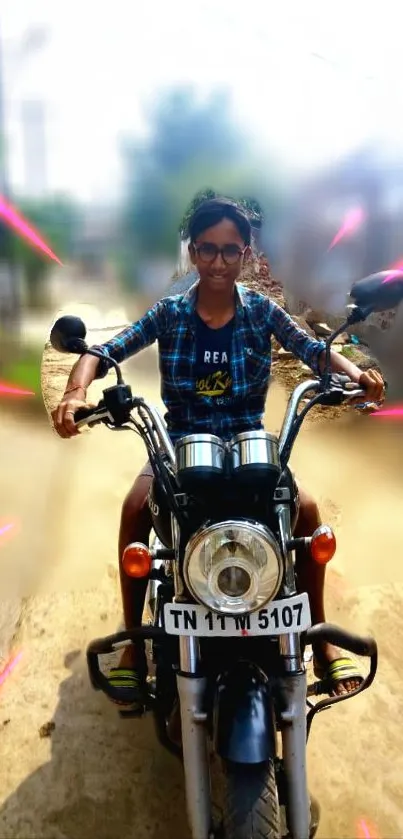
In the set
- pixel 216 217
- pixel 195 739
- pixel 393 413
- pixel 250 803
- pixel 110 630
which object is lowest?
pixel 250 803

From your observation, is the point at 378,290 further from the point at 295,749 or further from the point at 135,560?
the point at 295,749

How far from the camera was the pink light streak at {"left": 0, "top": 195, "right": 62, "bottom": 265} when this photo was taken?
12.6 feet

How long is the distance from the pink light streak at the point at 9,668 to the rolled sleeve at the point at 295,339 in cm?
176

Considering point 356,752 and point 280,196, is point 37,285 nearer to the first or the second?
point 280,196

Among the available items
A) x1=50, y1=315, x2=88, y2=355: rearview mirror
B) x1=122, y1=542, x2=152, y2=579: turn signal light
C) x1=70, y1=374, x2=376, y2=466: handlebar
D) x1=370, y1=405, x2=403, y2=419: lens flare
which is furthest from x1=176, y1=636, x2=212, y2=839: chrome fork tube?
x1=370, y1=405, x2=403, y2=419: lens flare

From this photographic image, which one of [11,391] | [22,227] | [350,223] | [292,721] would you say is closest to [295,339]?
[292,721]

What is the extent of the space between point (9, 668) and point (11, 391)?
2635 millimetres

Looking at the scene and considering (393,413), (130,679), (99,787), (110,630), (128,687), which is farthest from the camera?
(393,413)

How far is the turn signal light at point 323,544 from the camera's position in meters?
1.42

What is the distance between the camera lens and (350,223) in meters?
3.86

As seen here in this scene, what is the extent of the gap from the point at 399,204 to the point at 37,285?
243 cm

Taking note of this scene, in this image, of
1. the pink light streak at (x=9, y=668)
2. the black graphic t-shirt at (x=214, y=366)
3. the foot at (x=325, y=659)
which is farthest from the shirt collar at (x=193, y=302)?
the pink light streak at (x=9, y=668)

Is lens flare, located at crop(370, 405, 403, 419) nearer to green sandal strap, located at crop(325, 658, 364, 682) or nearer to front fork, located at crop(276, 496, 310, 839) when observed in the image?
green sandal strap, located at crop(325, 658, 364, 682)

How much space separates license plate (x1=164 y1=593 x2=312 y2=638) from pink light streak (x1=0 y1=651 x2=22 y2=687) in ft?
4.94
